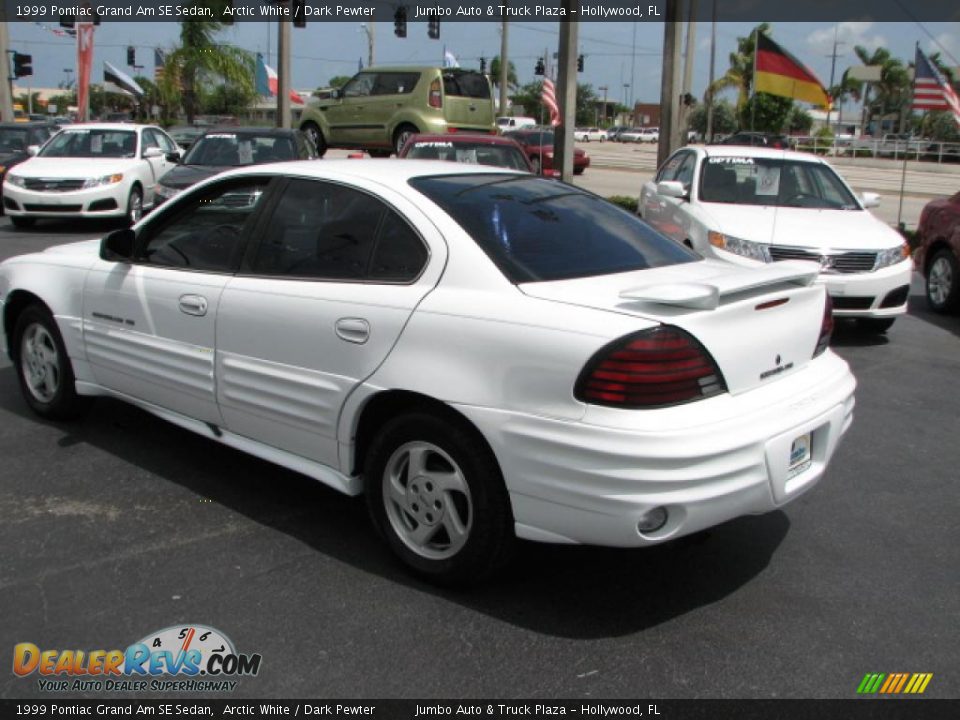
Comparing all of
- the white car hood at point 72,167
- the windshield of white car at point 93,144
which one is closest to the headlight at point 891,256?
the white car hood at point 72,167

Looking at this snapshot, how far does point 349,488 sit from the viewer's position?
3740 mm

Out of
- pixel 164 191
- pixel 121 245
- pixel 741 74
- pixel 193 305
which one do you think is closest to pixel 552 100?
pixel 164 191

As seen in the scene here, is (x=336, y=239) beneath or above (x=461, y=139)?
beneath

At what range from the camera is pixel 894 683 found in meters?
2.99

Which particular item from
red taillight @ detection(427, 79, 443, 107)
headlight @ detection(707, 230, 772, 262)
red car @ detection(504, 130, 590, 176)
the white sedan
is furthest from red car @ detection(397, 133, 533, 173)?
the white sedan

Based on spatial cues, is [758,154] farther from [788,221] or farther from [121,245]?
[121,245]

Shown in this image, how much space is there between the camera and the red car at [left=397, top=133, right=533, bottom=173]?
12328 mm

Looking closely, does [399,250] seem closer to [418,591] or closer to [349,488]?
[349,488]

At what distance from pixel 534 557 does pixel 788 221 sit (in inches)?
216

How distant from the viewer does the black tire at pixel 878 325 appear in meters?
8.27

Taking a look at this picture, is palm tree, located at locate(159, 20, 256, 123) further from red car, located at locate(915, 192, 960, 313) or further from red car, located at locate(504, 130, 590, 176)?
red car, located at locate(915, 192, 960, 313)

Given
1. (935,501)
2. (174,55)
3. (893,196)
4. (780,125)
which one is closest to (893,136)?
(780,125)

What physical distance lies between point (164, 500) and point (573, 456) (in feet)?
7.21
